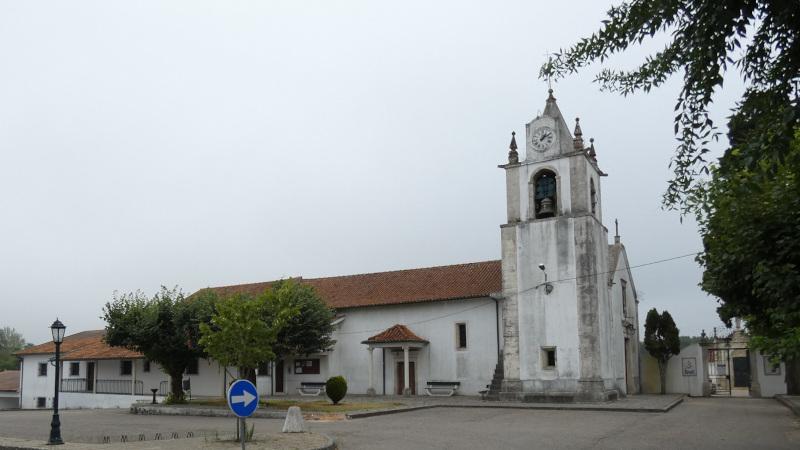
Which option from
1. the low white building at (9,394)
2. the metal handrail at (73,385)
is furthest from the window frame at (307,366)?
the low white building at (9,394)

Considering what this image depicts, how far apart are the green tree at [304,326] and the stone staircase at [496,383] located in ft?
25.9

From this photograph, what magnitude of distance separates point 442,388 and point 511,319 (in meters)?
5.28

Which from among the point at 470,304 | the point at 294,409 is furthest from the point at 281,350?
the point at 294,409

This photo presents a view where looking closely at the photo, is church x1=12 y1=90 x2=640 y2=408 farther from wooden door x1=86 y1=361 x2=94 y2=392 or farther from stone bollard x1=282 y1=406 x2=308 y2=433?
stone bollard x1=282 y1=406 x2=308 y2=433

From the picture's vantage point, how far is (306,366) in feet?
125

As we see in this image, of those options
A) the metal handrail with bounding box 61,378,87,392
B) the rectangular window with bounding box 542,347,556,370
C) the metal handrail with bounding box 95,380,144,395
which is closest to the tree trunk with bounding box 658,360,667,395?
the rectangular window with bounding box 542,347,556,370

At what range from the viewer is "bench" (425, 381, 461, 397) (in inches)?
1325

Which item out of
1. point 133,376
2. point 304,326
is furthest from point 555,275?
point 133,376

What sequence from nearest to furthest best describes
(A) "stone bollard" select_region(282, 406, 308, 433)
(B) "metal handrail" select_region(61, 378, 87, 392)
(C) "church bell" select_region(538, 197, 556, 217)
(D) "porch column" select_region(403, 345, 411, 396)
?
(A) "stone bollard" select_region(282, 406, 308, 433), (C) "church bell" select_region(538, 197, 556, 217), (D) "porch column" select_region(403, 345, 411, 396), (B) "metal handrail" select_region(61, 378, 87, 392)

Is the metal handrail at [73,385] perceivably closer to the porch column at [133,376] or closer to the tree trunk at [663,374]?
the porch column at [133,376]

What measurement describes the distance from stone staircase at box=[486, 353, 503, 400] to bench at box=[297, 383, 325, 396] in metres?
9.38

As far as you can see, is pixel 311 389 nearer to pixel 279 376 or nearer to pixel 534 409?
pixel 279 376

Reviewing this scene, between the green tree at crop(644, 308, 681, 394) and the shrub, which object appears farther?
the green tree at crop(644, 308, 681, 394)

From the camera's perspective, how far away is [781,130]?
6137 millimetres
